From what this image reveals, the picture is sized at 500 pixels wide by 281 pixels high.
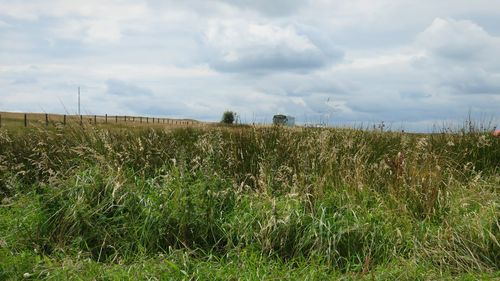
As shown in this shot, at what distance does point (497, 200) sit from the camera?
605 cm

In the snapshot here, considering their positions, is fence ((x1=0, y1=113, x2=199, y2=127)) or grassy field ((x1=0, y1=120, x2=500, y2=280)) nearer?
grassy field ((x1=0, y1=120, x2=500, y2=280))

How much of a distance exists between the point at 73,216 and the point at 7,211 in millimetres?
1843

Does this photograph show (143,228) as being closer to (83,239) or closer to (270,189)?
(83,239)

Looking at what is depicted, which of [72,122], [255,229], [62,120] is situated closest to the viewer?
Answer: [255,229]

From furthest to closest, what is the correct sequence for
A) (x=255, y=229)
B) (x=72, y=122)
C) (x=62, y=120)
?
(x=62, y=120) < (x=72, y=122) < (x=255, y=229)

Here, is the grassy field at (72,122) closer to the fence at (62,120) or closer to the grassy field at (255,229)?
the fence at (62,120)

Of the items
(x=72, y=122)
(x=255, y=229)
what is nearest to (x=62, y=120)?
(x=72, y=122)

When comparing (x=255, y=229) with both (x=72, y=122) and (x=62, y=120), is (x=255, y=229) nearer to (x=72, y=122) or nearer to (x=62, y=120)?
(x=72, y=122)

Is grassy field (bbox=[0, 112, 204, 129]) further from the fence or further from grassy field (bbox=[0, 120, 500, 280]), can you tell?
grassy field (bbox=[0, 120, 500, 280])

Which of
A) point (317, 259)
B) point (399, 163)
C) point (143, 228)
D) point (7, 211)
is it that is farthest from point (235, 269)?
point (7, 211)

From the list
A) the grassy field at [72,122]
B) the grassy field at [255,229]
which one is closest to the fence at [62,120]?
the grassy field at [72,122]

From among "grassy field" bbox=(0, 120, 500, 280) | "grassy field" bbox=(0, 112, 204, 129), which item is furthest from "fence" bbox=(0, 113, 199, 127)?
"grassy field" bbox=(0, 120, 500, 280)

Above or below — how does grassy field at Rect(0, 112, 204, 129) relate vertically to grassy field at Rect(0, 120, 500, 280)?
above

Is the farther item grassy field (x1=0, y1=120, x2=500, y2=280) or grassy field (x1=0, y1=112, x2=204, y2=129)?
grassy field (x1=0, y1=112, x2=204, y2=129)
